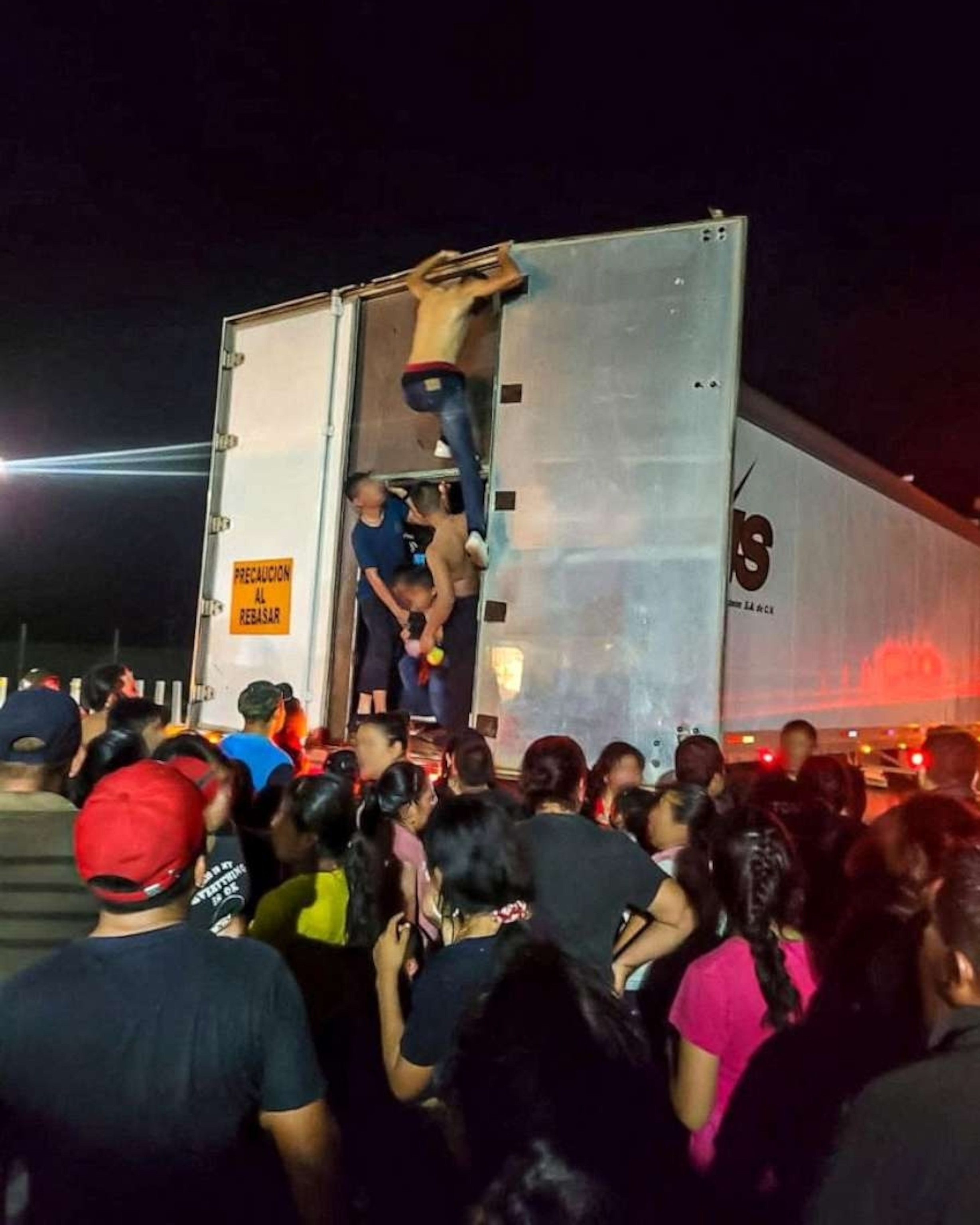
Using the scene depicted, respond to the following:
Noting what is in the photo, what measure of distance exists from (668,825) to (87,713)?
310cm

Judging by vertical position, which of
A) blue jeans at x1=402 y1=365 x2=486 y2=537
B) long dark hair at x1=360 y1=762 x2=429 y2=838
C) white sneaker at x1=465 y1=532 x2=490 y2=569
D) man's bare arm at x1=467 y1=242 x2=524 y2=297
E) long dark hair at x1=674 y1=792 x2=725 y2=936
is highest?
man's bare arm at x1=467 y1=242 x2=524 y2=297

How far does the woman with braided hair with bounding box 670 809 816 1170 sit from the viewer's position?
232cm

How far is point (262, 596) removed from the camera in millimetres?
6648

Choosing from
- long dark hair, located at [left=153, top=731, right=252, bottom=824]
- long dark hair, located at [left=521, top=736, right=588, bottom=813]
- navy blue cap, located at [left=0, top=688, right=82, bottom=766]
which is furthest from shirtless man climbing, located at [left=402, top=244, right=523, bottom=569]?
navy blue cap, located at [left=0, top=688, right=82, bottom=766]

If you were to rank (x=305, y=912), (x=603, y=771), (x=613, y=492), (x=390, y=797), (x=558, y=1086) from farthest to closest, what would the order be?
(x=613, y=492) < (x=603, y=771) < (x=390, y=797) < (x=305, y=912) < (x=558, y=1086)

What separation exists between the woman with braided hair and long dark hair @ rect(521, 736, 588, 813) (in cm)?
88

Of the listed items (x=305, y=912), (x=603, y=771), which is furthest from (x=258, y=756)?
(x=603, y=771)

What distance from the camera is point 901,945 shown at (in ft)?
8.47

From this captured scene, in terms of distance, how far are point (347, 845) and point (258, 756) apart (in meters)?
1.06

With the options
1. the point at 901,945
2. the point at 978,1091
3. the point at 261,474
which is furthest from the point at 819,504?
the point at 978,1091

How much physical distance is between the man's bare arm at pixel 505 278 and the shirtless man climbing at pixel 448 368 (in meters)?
0.13

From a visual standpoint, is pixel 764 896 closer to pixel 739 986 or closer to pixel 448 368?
pixel 739 986

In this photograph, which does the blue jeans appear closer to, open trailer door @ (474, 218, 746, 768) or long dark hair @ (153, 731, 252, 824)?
open trailer door @ (474, 218, 746, 768)

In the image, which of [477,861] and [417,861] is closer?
[477,861]
